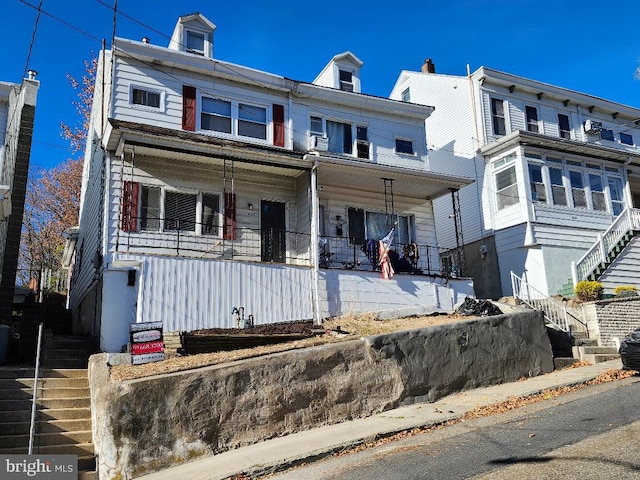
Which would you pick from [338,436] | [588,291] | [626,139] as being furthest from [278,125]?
[626,139]

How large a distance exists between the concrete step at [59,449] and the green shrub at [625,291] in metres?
15.6

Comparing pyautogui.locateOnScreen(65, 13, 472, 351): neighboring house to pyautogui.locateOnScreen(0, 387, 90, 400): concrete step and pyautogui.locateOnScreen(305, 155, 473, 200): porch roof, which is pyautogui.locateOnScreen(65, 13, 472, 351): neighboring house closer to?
pyautogui.locateOnScreen(305, 155, 473, 200): porch roof

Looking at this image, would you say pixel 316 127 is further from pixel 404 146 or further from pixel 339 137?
pixel 404 146

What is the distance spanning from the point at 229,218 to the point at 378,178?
471 cm

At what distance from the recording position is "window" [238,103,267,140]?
16984 millimetres

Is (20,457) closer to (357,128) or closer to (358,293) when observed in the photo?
(358,293)

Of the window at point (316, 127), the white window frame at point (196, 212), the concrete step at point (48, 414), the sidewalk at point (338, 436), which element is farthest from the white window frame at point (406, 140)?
the concrete step at point (48, 414)

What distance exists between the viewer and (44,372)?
34.1 ft

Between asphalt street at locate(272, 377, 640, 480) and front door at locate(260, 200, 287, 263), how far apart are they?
29.8 ft

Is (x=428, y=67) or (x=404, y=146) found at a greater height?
(x=428, y=67)

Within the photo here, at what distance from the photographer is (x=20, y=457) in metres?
7.14

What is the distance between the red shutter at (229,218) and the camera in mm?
15664

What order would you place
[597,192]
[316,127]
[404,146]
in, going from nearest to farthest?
[316,127], [404,146], [597,192]

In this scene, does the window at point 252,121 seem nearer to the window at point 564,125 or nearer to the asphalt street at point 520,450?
the asphalt street at point 520,450
